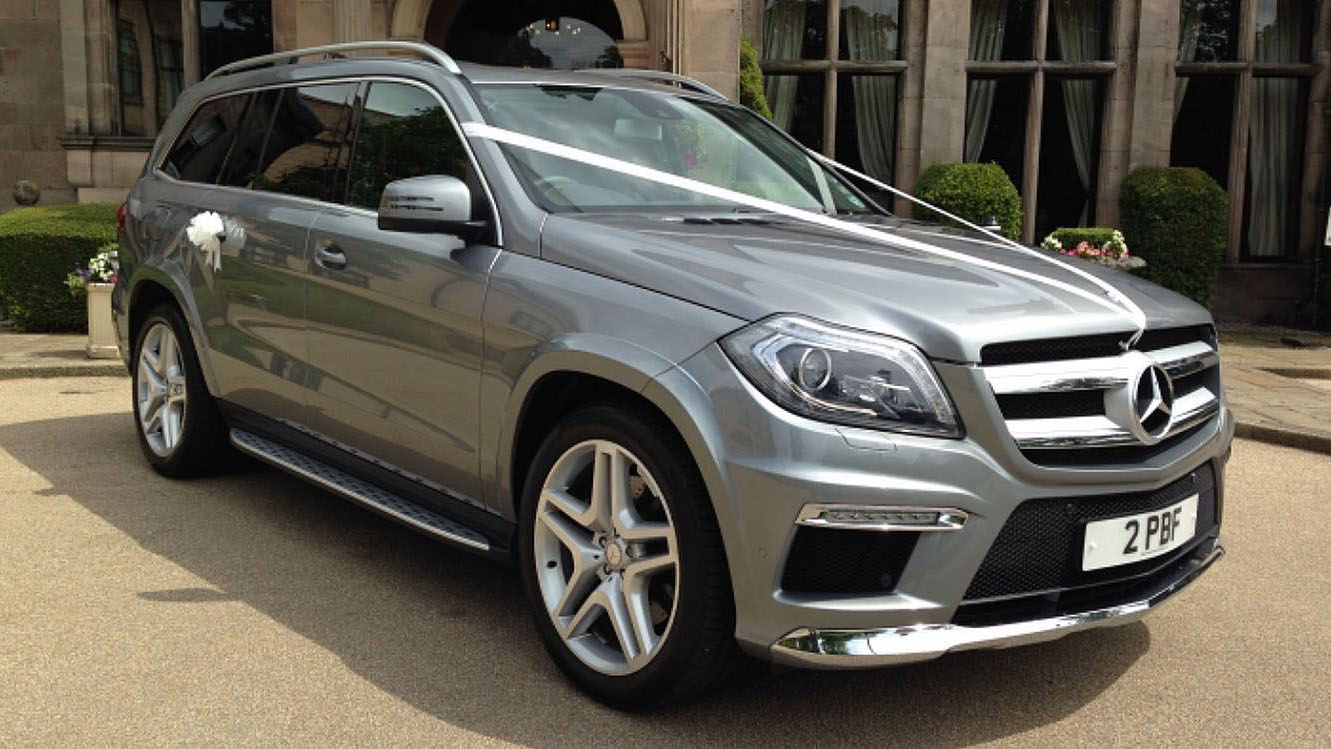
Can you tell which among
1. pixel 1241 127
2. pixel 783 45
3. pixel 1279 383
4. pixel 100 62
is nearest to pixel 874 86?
pixel 783 45

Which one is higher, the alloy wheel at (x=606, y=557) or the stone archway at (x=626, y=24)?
the stone archway at (x=626, y=24)

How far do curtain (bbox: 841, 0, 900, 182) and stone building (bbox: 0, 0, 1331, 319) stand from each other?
0.6 inches

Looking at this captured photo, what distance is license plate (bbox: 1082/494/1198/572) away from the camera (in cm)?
299

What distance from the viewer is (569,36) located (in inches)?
565

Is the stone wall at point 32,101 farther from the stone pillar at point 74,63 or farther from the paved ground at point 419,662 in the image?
the paved ground at point 419,662

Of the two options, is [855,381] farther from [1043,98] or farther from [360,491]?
[1043,98]

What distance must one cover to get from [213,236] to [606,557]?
2689 millimetres

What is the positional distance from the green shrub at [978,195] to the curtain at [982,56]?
89 cm

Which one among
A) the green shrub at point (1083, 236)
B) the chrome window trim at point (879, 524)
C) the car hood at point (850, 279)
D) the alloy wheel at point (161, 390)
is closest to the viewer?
the chrome window trim at point (879, 524)

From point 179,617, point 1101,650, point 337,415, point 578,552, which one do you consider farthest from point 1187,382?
point 179,617

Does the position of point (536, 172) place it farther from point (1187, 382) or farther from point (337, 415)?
point (1187, 382)

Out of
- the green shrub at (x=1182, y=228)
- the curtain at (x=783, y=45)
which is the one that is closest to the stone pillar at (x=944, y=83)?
the curtain at (x=783, y=45)

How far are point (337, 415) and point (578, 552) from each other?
1433 millimetres

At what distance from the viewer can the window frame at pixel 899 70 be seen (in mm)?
13953
